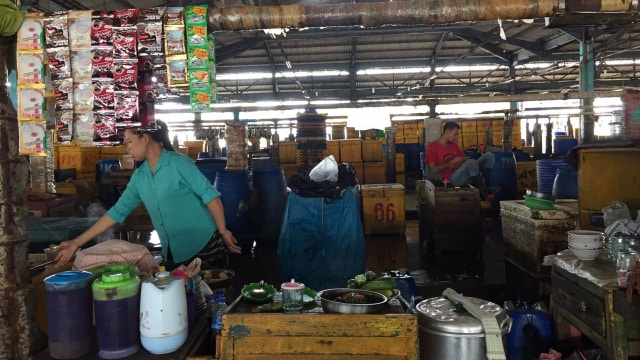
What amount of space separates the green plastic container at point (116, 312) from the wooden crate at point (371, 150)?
10.4 metres

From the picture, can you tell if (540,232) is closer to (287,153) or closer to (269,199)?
(269,199)

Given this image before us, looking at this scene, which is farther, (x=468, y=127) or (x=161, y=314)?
(x=468, y=127)

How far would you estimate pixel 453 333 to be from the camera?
78.5 inches

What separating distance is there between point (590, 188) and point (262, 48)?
14019mm

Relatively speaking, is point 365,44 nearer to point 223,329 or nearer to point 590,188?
point 590,188

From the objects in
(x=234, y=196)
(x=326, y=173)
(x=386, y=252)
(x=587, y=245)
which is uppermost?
(x=326, y=173)

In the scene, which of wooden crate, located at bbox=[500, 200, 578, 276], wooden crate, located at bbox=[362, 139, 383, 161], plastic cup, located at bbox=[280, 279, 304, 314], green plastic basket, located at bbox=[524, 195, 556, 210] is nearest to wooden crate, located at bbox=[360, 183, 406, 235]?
wooden crate, located at bbox=[500, 200, 578, 276]

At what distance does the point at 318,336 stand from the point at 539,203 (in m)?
3.51

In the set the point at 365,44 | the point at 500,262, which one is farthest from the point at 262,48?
the point at 500,262

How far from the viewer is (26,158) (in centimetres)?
207

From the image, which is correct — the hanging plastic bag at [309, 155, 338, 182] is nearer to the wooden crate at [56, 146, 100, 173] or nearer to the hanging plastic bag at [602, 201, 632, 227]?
the hanging plastic bag at [602, 201, 632, 227]

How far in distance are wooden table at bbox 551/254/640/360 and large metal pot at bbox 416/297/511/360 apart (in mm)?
746

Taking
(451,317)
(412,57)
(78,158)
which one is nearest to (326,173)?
(451,317)

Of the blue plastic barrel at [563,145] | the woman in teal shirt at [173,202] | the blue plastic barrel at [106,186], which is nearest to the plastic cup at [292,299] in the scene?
the woman in teal shirt at [173,202]
